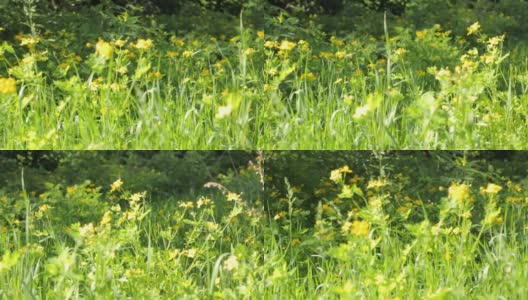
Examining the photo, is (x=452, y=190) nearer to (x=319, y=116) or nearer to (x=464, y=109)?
(x=464, y=109)

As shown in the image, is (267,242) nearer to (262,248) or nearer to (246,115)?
(262,248)

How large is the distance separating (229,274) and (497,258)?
102cm

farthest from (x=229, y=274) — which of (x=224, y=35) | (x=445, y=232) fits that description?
(x=224, y=35)

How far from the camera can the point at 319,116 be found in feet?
12.4

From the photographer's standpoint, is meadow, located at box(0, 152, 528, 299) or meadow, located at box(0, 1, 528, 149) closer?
meadow, located at box(0, 152, 528, 299)

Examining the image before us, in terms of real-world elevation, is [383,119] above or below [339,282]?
above

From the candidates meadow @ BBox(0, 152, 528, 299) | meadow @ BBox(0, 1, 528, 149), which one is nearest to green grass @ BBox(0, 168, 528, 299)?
meadow @ BBox(0, 152, 528, 299)

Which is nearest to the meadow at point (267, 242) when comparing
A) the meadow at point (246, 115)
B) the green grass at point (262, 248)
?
the green grass at point (262, 248)

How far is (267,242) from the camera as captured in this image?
3.66 m

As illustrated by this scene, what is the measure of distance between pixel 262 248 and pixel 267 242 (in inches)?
2.1

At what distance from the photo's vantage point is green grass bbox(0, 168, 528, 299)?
2914mm

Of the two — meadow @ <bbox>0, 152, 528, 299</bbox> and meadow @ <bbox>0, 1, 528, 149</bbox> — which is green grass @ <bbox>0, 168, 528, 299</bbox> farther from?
meadow @ <bbox>0, 1, 528, 149</bbox>

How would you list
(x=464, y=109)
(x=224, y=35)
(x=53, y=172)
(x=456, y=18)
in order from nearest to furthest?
(x=464, y=109)
(x=53, y=172)
(x=224, y=35)
(x=456, y=18)

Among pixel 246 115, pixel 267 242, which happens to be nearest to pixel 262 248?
pixel 267 242
